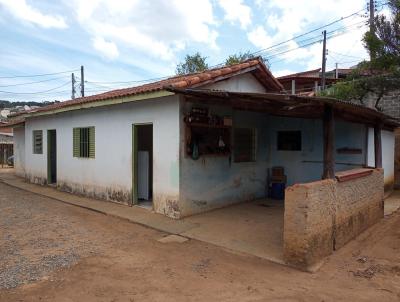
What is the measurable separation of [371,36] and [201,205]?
8.96 metres

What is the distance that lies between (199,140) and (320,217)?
12.2ft

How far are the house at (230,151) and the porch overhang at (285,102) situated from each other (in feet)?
0.12

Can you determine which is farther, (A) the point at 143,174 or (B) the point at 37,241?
(A) the point at 143,174

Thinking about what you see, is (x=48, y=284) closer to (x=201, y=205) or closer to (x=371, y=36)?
(x=201, y=205)

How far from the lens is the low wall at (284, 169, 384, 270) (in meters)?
5.01

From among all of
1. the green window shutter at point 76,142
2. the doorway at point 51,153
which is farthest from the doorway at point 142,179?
the doorway at point 51,153

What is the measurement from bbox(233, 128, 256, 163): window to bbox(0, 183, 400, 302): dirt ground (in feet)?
12.3

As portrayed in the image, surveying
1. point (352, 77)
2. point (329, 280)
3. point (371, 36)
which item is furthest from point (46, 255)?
point (352, 77)

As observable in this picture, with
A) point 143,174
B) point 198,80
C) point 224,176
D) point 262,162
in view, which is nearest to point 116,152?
point 143,174

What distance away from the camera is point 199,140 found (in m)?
8.34

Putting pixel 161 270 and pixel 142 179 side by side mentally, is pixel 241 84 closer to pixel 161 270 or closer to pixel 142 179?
pixel 142 179

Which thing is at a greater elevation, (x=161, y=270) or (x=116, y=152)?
(x=116, y=152)

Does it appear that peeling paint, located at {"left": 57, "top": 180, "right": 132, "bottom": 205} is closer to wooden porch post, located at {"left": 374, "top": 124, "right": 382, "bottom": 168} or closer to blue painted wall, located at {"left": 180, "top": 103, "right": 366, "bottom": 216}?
blue painted wall, located at {"left": 180, "top": 103, "right": 366, "bottom": 216}

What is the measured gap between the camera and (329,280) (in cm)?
473
